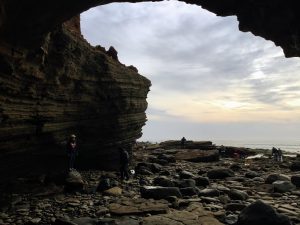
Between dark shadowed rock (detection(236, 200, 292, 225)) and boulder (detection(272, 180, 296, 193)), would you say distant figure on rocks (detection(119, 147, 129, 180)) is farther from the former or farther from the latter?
dark shadowed rock (detection(236, 200, 292, 225))

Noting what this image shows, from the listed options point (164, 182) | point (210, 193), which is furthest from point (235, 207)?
point (164, 182)

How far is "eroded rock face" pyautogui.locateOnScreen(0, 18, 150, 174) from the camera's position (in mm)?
16688

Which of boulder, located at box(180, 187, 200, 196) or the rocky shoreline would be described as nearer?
the rocky shoreline

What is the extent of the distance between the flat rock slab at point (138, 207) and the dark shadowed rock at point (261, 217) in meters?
2.93

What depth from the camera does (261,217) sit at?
11.1 metres

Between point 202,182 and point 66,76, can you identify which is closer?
point 202,182

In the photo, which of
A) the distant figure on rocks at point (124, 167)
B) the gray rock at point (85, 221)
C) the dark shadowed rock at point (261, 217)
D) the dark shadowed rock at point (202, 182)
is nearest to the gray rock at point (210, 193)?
the dark shadowed rock at point (202, 182)

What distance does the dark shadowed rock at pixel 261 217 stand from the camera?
36.0 ft

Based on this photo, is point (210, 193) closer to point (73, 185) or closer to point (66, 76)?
point (73, 185)

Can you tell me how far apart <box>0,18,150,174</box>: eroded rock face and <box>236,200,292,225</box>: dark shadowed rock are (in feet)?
36.3

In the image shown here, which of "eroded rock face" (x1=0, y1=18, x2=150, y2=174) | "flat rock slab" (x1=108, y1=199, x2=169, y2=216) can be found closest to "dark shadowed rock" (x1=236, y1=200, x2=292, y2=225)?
"flat rock slab" (x1=108, y1=199, x2=169, y2=216)

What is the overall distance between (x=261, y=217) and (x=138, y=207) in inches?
178

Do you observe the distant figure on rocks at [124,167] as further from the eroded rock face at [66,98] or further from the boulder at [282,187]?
the boulder at [282,187]

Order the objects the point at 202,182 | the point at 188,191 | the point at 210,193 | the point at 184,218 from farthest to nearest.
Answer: the point at 202,182
the point at 188,191
the point at 210,193
the point at 184,218
